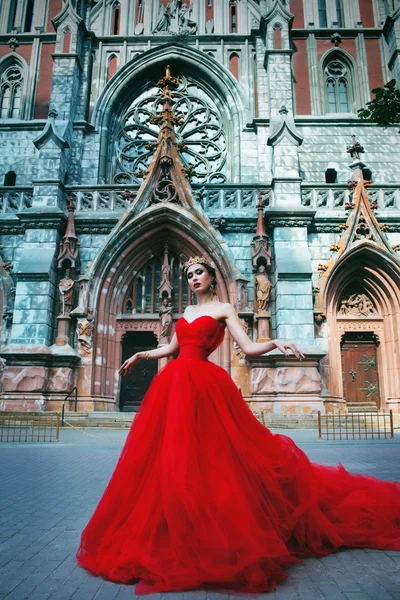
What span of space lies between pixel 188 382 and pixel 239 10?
19.8 m

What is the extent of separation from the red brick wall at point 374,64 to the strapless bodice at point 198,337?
17257mm

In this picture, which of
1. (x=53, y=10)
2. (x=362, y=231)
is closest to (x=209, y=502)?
(x=362, y=231)

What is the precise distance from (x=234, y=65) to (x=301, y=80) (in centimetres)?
254

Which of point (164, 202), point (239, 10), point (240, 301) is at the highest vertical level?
point (239, 10)

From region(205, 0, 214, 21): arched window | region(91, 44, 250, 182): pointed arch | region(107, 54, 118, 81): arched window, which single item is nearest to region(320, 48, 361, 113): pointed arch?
region(91, 44, 250, 182): pointed arch

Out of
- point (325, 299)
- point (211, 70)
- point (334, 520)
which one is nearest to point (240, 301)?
point (325, 299)

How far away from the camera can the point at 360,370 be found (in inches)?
581

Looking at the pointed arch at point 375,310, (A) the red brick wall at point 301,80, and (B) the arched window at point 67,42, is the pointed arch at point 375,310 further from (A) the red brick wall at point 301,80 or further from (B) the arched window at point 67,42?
(B) the arched window at point 67,42

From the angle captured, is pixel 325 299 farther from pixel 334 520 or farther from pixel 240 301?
pixel 334 520

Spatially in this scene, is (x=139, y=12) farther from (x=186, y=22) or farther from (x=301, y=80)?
(x=301, y=80)

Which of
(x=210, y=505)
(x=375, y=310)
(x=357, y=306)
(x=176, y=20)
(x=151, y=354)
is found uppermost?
(x=176, y=20)

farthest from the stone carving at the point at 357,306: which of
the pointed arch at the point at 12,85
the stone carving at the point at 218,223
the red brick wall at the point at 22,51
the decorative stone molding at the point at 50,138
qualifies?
the red brick wall at the point at 22,51

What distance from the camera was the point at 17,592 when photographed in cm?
243

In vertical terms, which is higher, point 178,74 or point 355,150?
point 178,74
